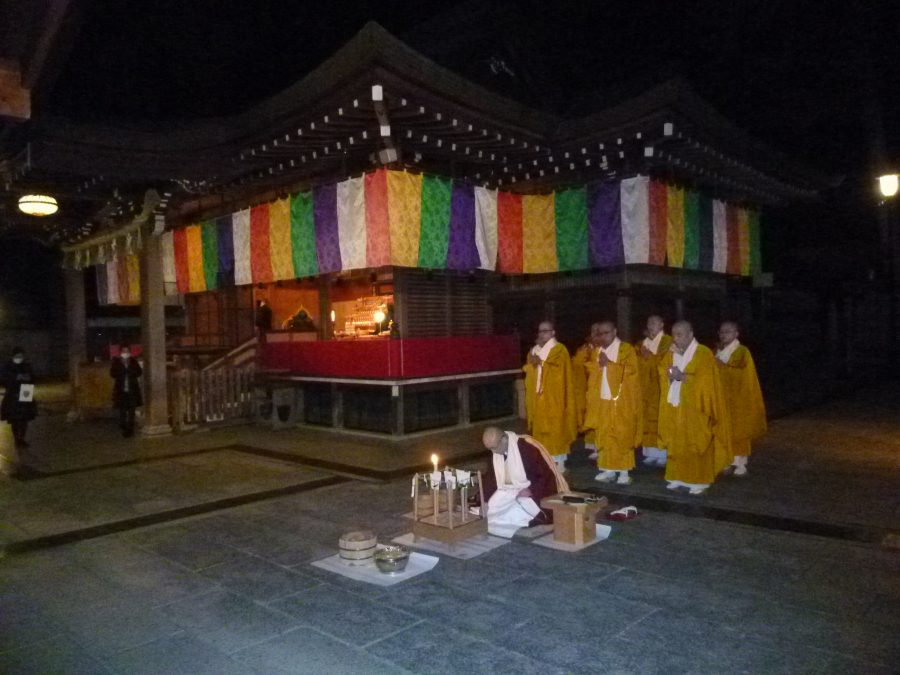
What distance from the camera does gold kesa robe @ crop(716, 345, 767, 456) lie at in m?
8.12

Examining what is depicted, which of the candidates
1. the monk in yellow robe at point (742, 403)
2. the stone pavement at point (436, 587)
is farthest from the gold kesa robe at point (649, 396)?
the monk in yellow robe at point (742, 403)

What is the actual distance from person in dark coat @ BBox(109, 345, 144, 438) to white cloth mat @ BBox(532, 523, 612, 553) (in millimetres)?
9328

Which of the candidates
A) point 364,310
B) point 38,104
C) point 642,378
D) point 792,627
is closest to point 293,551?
point 792,627

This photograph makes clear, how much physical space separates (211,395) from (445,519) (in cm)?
853

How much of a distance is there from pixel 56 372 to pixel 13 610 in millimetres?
32103

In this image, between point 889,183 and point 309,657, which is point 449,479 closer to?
A: point 309,657

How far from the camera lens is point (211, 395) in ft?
41.8

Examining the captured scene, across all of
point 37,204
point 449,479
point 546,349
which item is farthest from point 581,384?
point 37,204

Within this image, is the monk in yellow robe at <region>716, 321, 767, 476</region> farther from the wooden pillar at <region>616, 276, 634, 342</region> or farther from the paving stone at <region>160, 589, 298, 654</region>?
the paving stone at <region>160, 589, 298, 654</region>

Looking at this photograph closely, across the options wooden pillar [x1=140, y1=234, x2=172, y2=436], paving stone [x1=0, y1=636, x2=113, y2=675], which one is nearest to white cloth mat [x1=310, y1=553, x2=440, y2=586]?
paving stone [x1=0, y1=636, x2=113, y2=675]

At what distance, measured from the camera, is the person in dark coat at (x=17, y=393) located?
1077 cm

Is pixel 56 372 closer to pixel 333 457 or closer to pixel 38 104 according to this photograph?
pixel 333 457

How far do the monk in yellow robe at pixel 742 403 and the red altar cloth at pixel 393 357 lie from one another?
187 inches

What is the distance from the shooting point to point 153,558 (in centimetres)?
549
